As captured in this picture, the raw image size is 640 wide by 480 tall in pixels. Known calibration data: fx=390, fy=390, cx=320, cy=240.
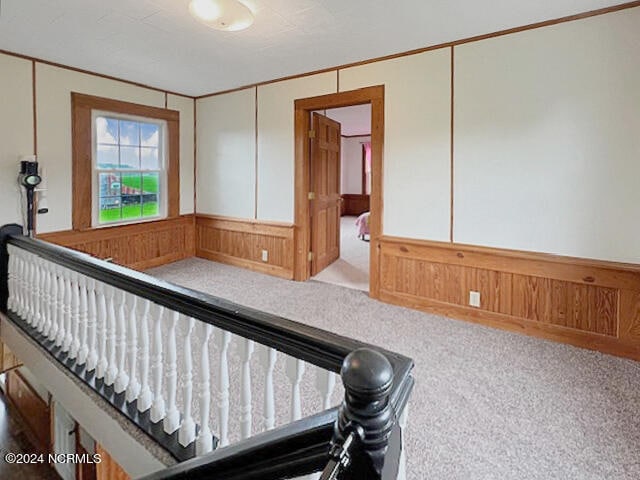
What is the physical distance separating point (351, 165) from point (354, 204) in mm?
1147

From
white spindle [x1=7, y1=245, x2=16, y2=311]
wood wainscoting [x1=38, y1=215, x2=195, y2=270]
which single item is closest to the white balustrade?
white spindle [x1=7, y1=245, x2=16, y2=311]

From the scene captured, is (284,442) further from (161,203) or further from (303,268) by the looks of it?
(161,203)

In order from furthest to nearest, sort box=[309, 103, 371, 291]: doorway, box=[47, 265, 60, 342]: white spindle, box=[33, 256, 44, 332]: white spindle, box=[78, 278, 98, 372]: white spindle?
box=[309, 103, 371, 291]: doorway, box=[33, 256, 44, 332]: white spindle, box=[47, 265, 60, 342]: white spindle, box=[78, 278, 98, 372]: white spindle

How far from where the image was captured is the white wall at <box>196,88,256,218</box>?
509 centimetres

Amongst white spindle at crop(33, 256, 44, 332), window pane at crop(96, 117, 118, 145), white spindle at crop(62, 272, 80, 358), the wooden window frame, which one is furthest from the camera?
window pane at crop(96, 117, 118, 145)

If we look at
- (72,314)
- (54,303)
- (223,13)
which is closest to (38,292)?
(54,303)

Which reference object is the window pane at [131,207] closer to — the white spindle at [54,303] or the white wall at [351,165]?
the white spindle at [54,303]

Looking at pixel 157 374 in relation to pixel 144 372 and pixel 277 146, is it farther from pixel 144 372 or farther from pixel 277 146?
pixel 277 146

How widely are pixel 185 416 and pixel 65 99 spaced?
13.2 feet

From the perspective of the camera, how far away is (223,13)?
2.65 metres

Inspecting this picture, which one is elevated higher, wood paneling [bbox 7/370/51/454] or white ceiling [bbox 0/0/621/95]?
white ceiling [bbox 0/0/621/95]

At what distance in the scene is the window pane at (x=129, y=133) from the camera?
4.81 meters

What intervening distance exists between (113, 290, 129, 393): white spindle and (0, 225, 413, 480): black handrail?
901 millimetres

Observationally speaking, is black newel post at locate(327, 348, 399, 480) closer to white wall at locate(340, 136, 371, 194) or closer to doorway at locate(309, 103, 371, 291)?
doorway at locate(309, 103, 371, 291)
